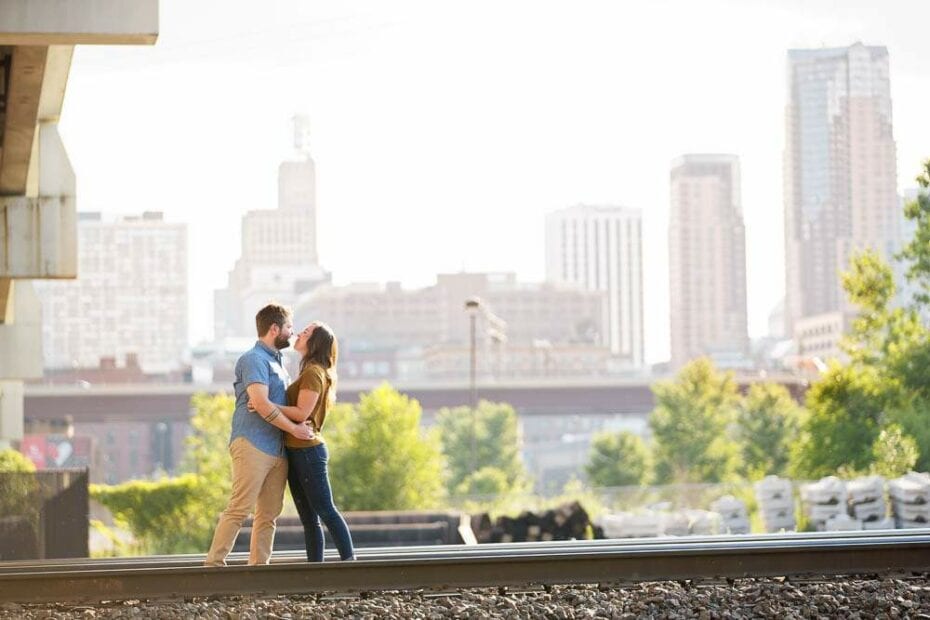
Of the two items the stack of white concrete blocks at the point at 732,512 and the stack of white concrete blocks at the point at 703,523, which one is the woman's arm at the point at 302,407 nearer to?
the stack of white concrete blocks at the point at 703,523

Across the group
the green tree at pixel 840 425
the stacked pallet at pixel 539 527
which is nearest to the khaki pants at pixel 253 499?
the stacked pallet at pixel 539 527

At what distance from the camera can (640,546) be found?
878 centimetres

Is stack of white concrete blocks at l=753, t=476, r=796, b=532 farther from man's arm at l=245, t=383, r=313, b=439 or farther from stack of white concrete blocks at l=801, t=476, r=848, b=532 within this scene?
man's arm at l=245, t=383, r=313, b=439

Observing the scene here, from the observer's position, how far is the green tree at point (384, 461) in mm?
57062

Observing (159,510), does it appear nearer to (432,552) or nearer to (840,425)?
(840,425)

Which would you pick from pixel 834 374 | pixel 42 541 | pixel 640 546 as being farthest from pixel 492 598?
pixel 834 374

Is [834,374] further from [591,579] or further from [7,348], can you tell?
[591,579]

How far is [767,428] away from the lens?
92.7 metres

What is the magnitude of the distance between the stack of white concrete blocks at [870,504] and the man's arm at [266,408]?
20.2m

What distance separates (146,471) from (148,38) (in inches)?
7297

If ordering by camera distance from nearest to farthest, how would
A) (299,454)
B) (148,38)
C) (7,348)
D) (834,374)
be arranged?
1. (299,454)
2. (148,38)
3. (7,348)
4. (834,374)

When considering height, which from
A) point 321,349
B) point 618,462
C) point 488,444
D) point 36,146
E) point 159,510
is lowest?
point 159,510

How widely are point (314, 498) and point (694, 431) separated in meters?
82.9

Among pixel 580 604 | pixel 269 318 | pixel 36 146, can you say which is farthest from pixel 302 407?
pixel 36 146
